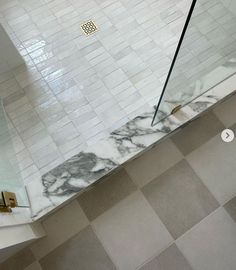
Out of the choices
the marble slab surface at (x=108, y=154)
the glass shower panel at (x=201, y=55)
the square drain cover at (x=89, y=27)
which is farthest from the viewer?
the square drain cover at (x=89, y=27)

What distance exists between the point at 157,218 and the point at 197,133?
498mm

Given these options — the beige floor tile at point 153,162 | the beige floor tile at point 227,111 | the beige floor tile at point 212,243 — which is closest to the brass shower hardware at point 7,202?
the beige floor tile at point 153,162

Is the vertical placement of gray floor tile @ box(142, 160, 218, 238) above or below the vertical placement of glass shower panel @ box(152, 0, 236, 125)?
below

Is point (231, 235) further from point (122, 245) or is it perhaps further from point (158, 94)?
point (158, 94)

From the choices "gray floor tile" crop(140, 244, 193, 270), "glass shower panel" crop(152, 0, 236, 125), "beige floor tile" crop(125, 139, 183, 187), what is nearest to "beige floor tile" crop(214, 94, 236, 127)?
"glass shower panel" crop(152, 0, 236, 125)

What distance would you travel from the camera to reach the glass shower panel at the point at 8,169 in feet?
4.25

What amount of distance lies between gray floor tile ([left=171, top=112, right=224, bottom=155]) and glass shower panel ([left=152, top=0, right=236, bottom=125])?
0.20 meters

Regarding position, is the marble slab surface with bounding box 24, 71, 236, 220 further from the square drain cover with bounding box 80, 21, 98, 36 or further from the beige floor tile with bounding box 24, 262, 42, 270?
the square drain cover with bounding box 80, 21, 98, 36

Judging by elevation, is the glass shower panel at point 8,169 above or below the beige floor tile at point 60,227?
above

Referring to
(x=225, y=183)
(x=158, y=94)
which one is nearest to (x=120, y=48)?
(x=158, y=94)

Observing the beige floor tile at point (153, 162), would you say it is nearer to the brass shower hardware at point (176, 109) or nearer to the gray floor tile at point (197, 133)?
the gray floor tile at point (197, 133)

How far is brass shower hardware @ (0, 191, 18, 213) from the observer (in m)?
1.08

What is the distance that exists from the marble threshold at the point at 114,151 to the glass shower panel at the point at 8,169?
60 mm

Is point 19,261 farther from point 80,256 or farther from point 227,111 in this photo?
point 227,111
